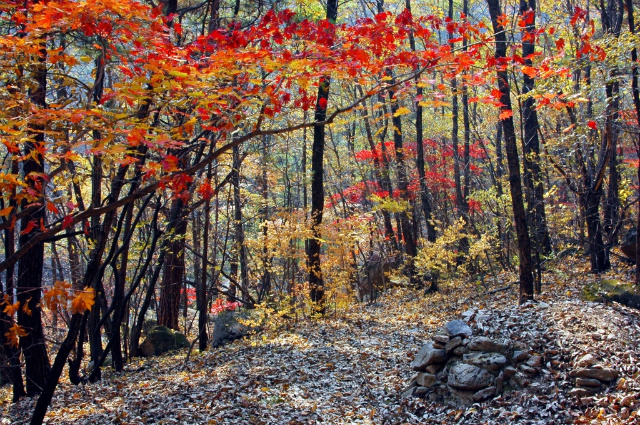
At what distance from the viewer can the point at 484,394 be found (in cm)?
489

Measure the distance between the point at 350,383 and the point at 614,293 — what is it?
12.5 feet

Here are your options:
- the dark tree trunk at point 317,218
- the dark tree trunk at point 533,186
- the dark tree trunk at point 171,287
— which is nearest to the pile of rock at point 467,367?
the dark tree trunk at point 317,218

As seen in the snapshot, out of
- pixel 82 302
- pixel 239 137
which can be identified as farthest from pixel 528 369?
pixel 82 302

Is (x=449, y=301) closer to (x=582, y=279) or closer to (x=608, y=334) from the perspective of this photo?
(x=582, y=279)

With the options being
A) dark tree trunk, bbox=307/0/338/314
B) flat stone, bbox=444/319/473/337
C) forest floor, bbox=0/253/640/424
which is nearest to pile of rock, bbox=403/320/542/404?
flat stone, bbox=444/319/473/337

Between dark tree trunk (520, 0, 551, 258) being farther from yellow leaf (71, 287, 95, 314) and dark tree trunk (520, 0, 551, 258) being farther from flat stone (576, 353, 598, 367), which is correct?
yellow leaf (71, 287, 95, 314)

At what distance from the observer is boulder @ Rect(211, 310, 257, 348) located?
31.3ft

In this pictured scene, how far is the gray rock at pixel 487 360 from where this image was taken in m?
5.08

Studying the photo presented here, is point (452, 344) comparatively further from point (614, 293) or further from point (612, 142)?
point (612, 142)

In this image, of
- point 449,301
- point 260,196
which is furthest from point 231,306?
point 449,301

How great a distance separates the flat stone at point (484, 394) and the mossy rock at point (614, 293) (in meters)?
2.61

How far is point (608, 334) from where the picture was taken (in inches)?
197

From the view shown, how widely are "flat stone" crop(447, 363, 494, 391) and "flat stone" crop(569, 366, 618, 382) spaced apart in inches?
33.6

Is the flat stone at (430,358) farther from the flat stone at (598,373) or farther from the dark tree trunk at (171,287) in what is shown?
the dark tree trunk at (171,287)
